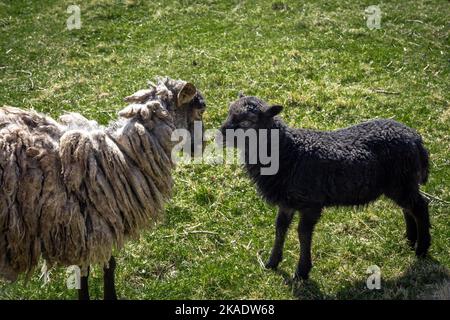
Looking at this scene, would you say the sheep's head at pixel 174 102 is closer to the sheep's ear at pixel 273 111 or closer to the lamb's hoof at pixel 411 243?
the sheep's ear at pixel 273 111

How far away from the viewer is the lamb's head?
644 cm

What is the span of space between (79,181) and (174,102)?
4.13 feet

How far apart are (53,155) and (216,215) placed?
2.96 m

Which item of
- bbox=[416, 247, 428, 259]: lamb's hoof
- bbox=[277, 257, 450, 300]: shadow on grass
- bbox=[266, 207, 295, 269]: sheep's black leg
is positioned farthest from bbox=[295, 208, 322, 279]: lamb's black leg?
bbox=[416, 247, 428, 259]: lamb's hoof

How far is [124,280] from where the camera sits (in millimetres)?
6609

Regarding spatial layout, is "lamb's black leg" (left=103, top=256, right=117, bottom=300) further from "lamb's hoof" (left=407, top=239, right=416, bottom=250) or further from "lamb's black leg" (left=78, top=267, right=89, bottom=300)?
"lamb's hoof" (left=407, top=239, right=416, bottom=250)

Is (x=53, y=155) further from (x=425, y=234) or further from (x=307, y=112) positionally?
(x=307, y=112)

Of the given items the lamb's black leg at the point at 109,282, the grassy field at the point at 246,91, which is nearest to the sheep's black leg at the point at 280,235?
the grassy field at the point at 246,91

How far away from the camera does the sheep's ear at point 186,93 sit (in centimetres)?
573

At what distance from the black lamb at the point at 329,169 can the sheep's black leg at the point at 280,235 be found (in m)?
0.01

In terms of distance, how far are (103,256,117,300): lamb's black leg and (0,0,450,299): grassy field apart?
1.34 feet

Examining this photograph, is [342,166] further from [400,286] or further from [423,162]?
[400,286]

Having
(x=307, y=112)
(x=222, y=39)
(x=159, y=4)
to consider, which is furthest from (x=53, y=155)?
(x=159, y=4)

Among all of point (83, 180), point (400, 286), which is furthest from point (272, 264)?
point (83, 180)
